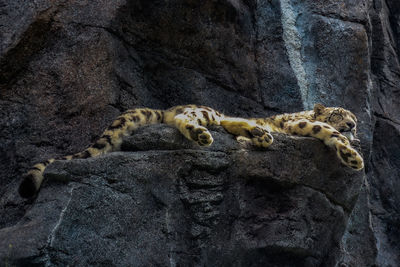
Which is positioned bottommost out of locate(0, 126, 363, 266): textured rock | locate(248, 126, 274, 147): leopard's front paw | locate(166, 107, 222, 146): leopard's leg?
locate(0, 126, 363, 266): textured rock

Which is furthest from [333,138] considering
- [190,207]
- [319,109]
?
[190,207]

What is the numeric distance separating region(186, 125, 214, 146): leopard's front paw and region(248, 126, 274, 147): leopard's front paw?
47cm

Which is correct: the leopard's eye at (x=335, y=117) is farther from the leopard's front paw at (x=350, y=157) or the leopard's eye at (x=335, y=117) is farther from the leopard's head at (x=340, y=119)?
the leopard's front paw at (x=350, y=157)

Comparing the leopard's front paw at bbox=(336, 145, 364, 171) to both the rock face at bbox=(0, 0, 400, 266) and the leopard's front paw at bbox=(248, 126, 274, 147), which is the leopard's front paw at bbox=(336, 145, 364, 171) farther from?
the leopard's front paw at bbox=(248, 126, 274, 147)

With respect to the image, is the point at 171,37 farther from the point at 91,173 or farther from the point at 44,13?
the point at 91,173

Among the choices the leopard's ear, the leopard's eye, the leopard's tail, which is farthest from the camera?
the leopard's ear

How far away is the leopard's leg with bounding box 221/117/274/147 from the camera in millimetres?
4000

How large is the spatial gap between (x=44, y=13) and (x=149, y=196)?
2.20 metres

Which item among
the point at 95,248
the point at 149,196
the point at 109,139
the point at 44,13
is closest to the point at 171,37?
the point at 44,13

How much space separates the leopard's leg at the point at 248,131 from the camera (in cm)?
400

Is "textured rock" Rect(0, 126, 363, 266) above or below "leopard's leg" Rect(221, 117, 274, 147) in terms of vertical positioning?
below

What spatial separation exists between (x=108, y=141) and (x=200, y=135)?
78 cm

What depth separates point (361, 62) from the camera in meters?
6.12

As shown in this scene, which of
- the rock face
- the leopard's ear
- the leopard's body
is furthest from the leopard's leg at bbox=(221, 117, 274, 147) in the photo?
the leopard's ear
